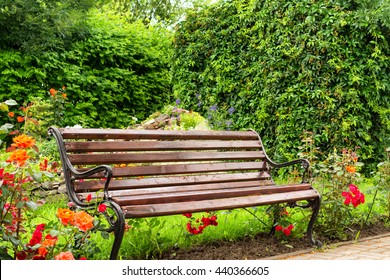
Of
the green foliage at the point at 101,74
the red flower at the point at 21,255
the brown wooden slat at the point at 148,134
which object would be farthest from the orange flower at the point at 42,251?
the green foliage at the point at 101,74

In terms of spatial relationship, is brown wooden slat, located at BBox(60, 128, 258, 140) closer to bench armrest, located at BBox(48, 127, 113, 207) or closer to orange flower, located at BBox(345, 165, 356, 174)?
bench armrest, located at BBox(48, 127, 113, 207)

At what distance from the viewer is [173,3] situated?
84.1ft

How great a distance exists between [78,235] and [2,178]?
59 cm

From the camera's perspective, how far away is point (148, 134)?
15.2 feet

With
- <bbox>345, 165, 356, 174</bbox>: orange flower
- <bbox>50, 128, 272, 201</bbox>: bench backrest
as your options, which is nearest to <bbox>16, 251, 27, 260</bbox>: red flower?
<bbox>50, 128, 272, 201</bbox>: bench backrest

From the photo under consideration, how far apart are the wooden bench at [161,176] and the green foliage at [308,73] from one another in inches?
104

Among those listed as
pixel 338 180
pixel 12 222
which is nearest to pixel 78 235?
pixel 12 222

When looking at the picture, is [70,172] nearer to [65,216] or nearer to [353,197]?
[65,216]

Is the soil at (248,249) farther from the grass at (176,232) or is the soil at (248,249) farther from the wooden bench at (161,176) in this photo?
the wooden bench at (161,176)

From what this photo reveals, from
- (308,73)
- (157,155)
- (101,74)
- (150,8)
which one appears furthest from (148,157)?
(150,8)

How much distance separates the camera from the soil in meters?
4.38

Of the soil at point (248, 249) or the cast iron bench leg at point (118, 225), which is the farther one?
the soil at point (248, 249)

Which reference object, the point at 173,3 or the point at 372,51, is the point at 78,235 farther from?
the point at 173,3

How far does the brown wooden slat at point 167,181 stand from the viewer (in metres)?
4.11
